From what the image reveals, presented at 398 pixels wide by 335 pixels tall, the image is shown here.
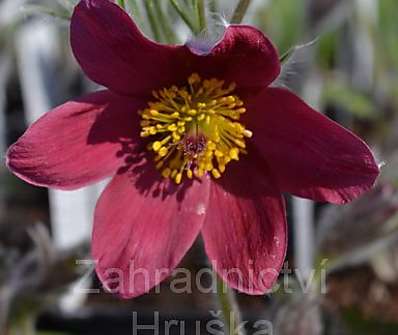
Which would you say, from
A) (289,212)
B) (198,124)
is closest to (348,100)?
(289,212)

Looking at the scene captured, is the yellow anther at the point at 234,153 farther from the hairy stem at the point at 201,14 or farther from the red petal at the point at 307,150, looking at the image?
the hairy stem at the point at 201,14

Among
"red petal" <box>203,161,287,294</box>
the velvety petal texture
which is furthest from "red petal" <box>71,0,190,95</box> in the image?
"red petal" <box>203,161,287,294</box>

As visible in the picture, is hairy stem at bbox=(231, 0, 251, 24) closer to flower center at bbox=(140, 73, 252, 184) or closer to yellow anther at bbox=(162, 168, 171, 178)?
flower center at bbox=(140, 73, 252, 184)

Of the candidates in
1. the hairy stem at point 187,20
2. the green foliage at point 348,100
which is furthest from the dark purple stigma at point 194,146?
the green foliage at point 348,100

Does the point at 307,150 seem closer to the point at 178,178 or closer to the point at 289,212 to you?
the point at 178,178

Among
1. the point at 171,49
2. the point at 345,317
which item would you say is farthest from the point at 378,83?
the point at 171,49

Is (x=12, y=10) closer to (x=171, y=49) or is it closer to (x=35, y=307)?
(x=35, y=307)
